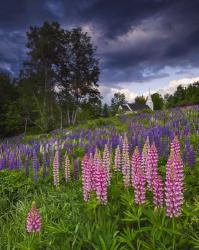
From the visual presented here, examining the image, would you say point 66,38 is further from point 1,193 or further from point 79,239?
point 79,239

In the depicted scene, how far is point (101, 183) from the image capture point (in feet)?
14.0

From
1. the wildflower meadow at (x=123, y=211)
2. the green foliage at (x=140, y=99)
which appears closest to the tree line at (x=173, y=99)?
the green foliage at (x=140, y=99)

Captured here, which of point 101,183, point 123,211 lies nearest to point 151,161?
point 101,183

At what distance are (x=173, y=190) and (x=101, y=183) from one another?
965 millimetres

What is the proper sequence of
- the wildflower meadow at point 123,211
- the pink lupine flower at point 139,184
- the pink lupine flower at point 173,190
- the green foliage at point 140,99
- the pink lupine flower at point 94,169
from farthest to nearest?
the green foliage at point 140,99 → the pink lupine flower at point 94,169 → the pink lupine flower at point 139,184 → the wildflower meadow at point 123,211 → the pink lupine flower at point 173,190

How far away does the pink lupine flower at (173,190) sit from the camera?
355 cm

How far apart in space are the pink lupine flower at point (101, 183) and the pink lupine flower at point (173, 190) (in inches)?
32.1

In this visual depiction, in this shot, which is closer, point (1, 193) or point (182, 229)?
point (182, 229)

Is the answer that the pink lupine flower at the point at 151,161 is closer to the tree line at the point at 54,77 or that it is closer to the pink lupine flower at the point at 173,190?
the pink lupine flower at the point at 173,190

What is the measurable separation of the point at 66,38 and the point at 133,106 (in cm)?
6486

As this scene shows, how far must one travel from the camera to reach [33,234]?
14.6 ft

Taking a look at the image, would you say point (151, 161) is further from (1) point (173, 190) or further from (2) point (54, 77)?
(2) point (54, 77)

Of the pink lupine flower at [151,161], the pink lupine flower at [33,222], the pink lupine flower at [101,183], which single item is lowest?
the pink lupine flower at [33,222]

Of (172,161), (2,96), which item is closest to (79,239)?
(172,161)
